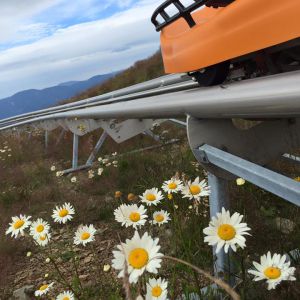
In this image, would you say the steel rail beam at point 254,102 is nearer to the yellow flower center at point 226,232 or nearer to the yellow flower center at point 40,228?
the yellow flower center at point 226,232

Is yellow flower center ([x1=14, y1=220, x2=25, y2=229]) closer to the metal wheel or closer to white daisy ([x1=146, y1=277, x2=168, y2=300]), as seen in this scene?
white daisy ([x1=146, y1=277, x2=168, y2=300])

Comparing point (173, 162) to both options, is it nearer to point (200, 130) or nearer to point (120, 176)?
point (120, 176)

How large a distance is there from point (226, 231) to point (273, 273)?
0.63 ft

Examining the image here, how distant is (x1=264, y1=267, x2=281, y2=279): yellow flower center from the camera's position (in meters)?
1.44

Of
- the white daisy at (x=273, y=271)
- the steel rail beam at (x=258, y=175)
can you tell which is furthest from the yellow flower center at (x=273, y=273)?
the steel rail beam at (x=258, y=175)

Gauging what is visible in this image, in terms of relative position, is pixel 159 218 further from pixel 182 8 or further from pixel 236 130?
pixel 182 8

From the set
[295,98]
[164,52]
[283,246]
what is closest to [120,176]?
[164,52]

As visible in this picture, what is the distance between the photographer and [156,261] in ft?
4.37

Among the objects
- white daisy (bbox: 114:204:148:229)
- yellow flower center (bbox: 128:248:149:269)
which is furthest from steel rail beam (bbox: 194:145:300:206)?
yellow flower center (bbox: 128:248:149:269)

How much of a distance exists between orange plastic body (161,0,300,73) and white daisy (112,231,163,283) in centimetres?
157

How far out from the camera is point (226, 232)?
59.8 inches

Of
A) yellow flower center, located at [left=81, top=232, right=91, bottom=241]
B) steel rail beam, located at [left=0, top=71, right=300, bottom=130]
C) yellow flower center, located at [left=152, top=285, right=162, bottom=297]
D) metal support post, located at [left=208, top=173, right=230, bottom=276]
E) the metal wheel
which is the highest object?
steel rail beam, located at [left=0, top=71, right=300, bottom=130]

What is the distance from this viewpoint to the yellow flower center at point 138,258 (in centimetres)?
136

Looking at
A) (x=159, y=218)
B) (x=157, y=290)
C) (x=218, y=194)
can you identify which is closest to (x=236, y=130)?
(x=218, y=194)
